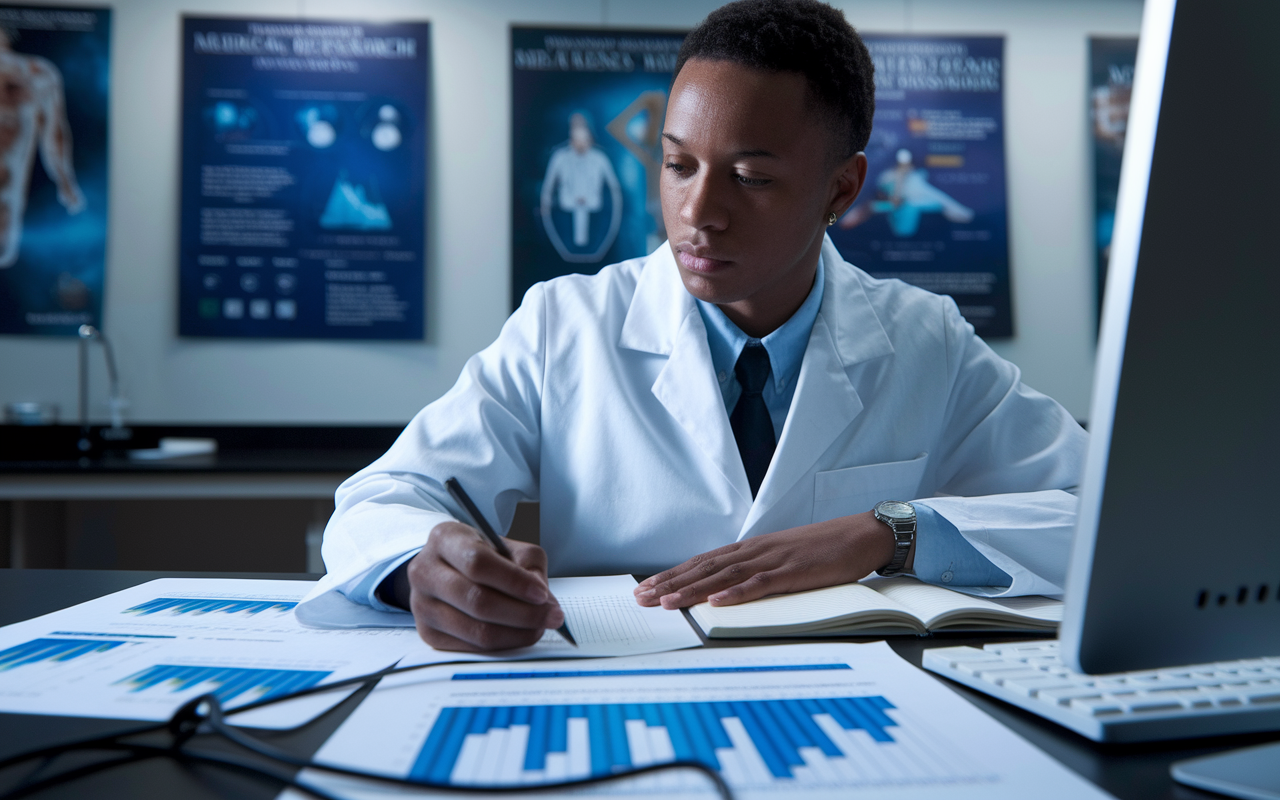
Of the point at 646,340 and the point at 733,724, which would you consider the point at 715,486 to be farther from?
the point at 733,724

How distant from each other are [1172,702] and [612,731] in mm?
324

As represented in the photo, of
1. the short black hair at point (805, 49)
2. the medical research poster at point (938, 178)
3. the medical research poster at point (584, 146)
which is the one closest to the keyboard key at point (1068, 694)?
the short black hair at point (805, 49)

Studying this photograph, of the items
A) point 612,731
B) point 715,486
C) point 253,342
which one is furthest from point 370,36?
point 612,731

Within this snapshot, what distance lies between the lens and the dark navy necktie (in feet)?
3.62

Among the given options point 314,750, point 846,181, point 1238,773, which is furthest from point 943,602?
point 846,181

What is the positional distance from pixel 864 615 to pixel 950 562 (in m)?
0.24

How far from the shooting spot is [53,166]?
2.31 m

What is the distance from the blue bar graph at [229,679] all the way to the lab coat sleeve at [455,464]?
160 millimetres

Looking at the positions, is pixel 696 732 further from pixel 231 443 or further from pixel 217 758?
pixel 231 443

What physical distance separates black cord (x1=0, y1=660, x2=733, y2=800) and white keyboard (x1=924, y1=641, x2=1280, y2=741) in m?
0.23

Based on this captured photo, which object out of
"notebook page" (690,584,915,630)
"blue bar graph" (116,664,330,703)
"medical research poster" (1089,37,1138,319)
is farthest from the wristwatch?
"medical research poster" (1089,37,1138,319)

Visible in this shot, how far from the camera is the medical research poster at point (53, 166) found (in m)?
2.29

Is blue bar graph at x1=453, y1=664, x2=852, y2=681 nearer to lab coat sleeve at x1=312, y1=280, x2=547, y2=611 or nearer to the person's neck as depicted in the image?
lab coat sleeve at x1=312, y1=280, x2=547, y2=611

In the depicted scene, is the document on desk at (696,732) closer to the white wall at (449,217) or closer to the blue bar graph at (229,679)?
the blue bar graph at (229,679)
